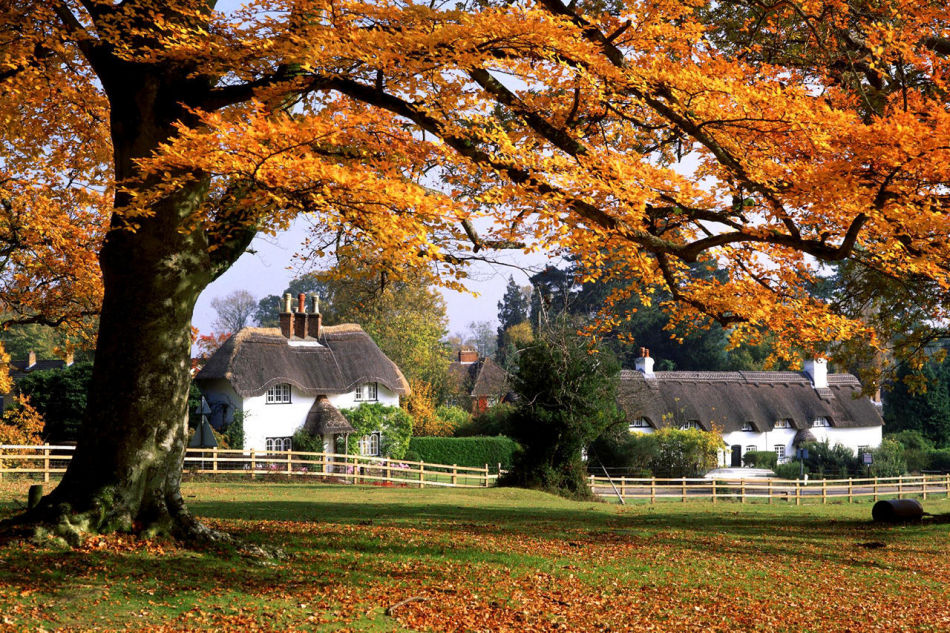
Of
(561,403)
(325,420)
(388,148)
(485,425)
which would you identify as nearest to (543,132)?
(388,148)

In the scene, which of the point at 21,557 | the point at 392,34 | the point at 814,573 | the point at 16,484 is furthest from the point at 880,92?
the point at 16,484

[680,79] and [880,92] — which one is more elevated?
[880,92]

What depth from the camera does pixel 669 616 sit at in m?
9.26

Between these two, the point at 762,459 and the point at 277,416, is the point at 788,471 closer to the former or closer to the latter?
the point at 762,459

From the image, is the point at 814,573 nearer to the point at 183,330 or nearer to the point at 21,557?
the point at 183,330

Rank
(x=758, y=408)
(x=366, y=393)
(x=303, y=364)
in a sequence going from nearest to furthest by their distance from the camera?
(x=303, y=364) → (x=366, y=393) → (x=758, y=408)

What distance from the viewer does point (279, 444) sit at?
3806 cm

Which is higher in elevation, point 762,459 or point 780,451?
point 780,451

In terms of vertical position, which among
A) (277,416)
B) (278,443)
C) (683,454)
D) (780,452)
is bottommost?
(780,452)

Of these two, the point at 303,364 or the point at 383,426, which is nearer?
the point at 303,364

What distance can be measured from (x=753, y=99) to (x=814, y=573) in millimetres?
6829

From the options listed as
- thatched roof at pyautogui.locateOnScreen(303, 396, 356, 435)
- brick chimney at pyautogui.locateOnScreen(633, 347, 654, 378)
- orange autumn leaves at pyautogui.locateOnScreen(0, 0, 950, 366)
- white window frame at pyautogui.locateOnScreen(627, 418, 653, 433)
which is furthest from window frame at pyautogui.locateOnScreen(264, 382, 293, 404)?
orange autumn leaves at pyautogui.locateOnScreen(0, 0, 950, 366)

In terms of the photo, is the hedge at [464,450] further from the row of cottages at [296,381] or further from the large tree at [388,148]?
the large tree at [388,148]

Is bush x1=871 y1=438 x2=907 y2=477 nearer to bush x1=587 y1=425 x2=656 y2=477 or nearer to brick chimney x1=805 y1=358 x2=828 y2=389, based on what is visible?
brick chimney x1=805 y1=358 x2=828 y2=389
